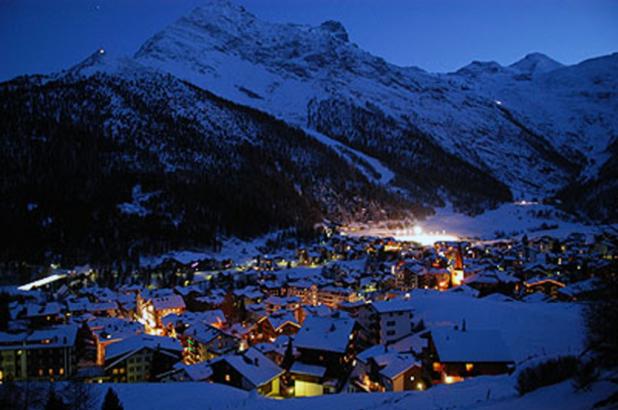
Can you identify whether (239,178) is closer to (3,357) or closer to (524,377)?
(3,357)

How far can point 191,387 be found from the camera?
808 inches

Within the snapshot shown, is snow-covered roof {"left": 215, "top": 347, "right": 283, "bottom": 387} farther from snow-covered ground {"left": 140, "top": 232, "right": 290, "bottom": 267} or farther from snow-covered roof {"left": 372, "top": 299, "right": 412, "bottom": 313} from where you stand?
snow-covered ground {"left": 140, "top": 232, "right": 290, "bottom": 267}

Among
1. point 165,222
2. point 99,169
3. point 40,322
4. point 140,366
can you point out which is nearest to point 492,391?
point 140,366

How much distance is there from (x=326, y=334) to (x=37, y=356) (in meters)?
22.0

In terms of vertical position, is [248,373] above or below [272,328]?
below

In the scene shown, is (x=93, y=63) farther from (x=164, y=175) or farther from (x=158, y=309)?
(x=158, y=309)

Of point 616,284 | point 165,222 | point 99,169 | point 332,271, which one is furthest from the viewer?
point 99,169

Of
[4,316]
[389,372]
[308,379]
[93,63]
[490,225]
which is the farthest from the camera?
[93,63]

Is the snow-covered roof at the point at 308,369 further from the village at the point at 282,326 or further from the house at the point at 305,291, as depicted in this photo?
the house at the point at 305,291

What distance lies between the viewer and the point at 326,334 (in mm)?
31062

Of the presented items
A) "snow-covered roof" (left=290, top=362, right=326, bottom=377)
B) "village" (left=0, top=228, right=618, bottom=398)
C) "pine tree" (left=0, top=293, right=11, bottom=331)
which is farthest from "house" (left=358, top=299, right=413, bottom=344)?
"pine tree" (left=0, top=293, right=11, bottom=331)

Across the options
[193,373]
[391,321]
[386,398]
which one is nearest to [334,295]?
[391,321]

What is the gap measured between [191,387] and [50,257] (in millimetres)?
73276

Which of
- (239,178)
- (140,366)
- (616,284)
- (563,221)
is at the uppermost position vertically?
(239,178)
